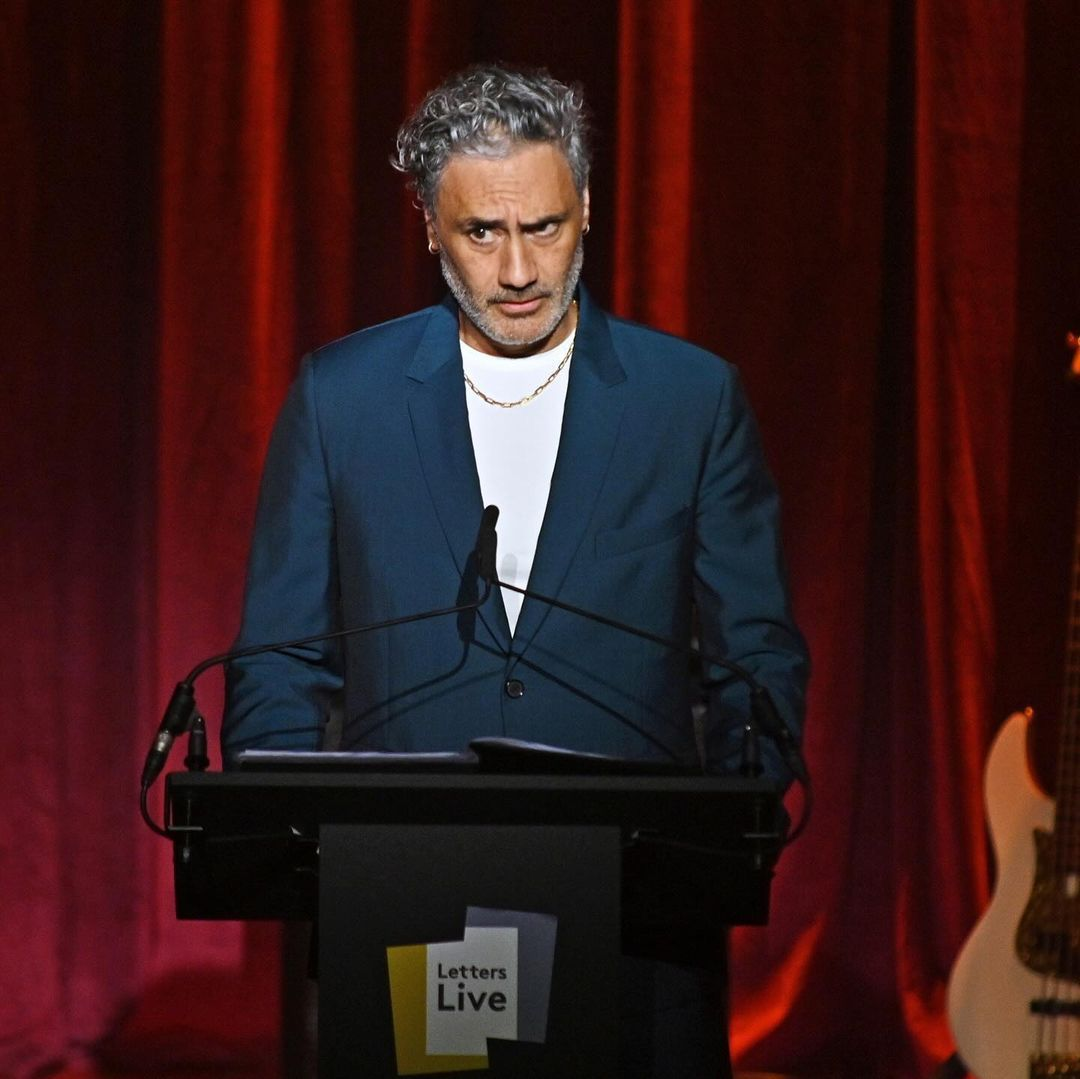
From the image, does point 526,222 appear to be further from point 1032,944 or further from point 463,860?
point 1032,944

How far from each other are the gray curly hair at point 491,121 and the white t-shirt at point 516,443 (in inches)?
9.0

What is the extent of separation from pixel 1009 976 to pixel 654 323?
1316mm

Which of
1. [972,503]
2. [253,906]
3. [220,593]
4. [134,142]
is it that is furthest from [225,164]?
[253,906]

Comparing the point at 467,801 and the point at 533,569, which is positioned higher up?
the point at 533,569

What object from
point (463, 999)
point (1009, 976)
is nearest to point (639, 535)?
point (463, 999)

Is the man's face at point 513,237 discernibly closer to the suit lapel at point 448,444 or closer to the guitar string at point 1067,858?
the suit lapel at point 448,444

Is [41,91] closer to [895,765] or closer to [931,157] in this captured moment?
[931,157]

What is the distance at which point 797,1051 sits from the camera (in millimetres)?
3330

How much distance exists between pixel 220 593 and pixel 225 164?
0.79 meters

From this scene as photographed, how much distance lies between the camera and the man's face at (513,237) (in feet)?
7.00

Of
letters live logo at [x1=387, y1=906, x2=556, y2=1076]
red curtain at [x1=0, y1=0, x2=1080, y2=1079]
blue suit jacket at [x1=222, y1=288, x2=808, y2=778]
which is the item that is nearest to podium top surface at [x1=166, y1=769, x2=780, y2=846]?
letters live logo at [x1=387, y1=906, x2=556, y2=1076]

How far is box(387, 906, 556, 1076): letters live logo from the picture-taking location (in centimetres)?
151

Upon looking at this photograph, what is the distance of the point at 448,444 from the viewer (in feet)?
7.18

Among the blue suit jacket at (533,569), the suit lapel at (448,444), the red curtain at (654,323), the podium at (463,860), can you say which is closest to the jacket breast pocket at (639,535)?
the blue suit jacket at (533,569)
